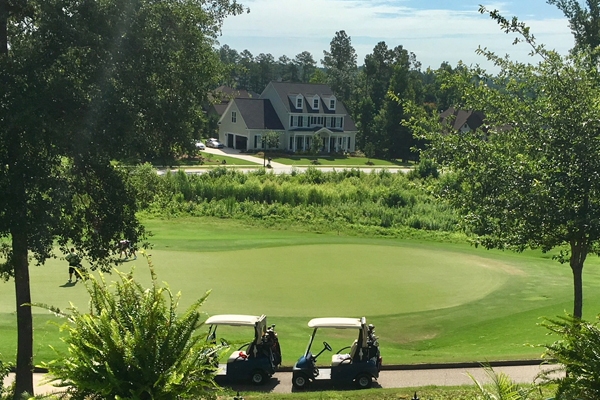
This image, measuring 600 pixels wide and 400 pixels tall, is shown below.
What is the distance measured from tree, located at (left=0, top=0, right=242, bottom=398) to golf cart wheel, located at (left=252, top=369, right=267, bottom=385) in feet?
11.8

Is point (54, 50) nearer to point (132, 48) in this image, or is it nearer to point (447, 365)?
point (132, 48)

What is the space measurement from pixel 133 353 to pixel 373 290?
47.8 feet

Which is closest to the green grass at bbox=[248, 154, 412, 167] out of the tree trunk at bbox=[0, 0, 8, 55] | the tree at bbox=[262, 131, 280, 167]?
the tree at bbox=[262, 131, 280, 167]

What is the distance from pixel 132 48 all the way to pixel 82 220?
10.7 ft

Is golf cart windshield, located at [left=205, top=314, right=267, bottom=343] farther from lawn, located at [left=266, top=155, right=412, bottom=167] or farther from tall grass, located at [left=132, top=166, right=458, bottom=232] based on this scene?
lawn, located at [left=266, top=155, right=412, bottom=167]

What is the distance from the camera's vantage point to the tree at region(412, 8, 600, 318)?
10.9 meters

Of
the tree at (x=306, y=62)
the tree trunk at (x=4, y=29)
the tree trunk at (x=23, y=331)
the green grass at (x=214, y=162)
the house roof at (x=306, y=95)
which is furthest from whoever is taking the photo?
the tree at (x=306, y=62)

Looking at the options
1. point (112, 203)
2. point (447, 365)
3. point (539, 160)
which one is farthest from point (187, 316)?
point (447, 365)

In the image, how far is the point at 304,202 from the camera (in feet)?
134

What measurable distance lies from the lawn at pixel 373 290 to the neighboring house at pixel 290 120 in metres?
44.4

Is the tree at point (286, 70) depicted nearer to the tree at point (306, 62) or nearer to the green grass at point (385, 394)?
the tree at point (306, 62)

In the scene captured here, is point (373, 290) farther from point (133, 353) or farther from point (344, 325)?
point (133, 353)

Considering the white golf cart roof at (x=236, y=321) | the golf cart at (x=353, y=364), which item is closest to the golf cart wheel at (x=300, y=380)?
the golf cart at (x=353, y=364)

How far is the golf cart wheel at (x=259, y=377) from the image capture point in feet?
42.7
